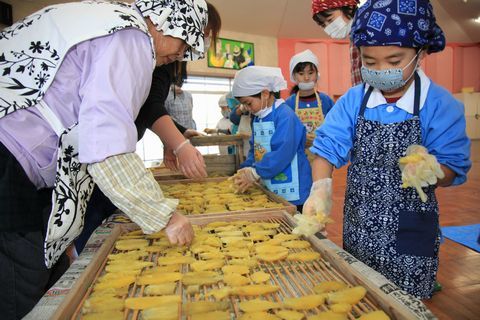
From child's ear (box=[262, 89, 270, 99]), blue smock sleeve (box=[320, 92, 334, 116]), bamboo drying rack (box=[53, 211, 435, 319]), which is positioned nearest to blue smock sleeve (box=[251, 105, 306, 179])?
child's ear (box=[262, 89, 270, 99])

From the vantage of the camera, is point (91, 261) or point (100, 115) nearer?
point (100, 115)

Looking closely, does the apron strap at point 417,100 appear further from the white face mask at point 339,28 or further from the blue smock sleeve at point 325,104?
the blue smock sleeve at point 325,104

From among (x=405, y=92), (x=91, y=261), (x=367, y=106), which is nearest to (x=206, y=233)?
(x=91, y=261)

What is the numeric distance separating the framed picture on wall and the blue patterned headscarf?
7.06m

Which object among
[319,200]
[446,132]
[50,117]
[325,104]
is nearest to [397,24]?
[446,132]

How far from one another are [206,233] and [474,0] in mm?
9271

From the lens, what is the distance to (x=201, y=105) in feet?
27.3

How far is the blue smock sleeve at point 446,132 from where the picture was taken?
110 centimetres

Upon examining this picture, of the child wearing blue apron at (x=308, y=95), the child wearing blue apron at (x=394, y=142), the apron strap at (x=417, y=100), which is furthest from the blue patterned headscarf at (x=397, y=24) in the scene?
the child wearing blue apron at (x=308, y=95)

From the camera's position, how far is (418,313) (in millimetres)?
670

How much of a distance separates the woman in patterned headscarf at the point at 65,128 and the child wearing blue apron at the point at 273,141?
95cm

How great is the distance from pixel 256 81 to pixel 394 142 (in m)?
1.05

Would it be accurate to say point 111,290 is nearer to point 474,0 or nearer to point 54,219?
point 54,219

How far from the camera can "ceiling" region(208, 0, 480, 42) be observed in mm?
7465
